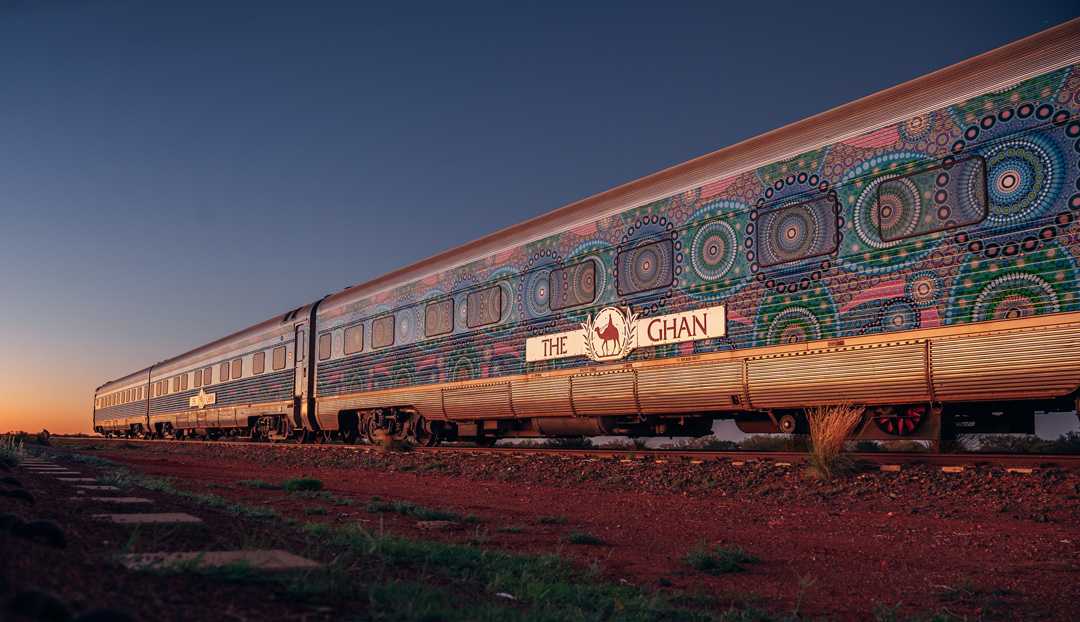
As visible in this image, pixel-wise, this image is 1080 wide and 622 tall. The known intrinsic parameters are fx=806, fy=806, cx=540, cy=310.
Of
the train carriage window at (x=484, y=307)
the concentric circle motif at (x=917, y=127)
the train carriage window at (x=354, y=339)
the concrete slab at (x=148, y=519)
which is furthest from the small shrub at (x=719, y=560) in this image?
the train carriage window at (x=354, y=339)

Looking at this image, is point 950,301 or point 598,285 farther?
point 598,285

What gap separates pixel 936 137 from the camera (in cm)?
728

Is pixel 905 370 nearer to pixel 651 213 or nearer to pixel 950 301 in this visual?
pixel 950 301

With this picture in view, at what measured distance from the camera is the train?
21.7 ft

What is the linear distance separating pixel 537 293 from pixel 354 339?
274 inches

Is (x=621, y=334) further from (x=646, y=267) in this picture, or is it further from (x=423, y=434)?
(x=423, y=434)

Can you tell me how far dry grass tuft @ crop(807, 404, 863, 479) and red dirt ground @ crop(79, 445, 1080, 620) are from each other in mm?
221

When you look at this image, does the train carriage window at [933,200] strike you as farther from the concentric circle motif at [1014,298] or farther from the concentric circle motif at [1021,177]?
the concentric circle motif at [1014,298]

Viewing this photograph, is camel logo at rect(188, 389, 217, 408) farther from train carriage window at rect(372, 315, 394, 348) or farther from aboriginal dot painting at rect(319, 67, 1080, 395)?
aboriginal dot painting at rect(319, 67, 1080, 395)

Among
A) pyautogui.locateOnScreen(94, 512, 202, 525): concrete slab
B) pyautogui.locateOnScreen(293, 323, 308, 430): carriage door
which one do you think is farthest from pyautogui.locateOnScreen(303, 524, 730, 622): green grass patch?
pyautogui.locateOnScreen(293, 323, 308, 430): carriage door

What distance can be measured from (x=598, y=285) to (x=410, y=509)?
16.0 feet

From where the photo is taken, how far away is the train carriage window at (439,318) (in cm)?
1406

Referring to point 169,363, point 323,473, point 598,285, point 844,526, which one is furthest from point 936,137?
point 169,363

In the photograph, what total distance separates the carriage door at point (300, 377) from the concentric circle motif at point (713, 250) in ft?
42.0
